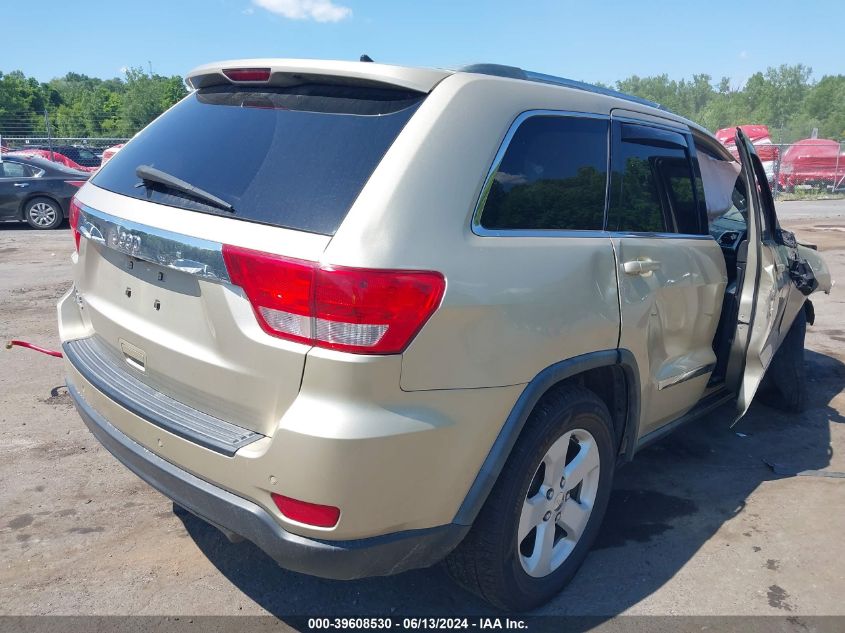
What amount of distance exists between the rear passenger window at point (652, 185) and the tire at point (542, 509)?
85 centimetres

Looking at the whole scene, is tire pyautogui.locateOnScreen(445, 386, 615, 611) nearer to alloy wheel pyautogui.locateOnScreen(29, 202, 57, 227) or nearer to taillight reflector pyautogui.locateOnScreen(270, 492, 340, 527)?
taillight reflector pyautogui.locateOnScreen(270, 492, 340, 527)

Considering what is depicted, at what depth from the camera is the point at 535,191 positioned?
8.33 feet

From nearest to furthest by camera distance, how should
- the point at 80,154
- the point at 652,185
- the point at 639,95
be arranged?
the point at 652,185
the point at 80,154
the point at 639,95

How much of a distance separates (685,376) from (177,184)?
2.54 m

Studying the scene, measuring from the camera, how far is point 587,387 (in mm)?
2902

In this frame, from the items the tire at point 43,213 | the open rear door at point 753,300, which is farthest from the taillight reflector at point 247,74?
the tire at point 43,213

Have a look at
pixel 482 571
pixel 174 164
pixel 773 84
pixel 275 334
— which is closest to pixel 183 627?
pixel 482 571

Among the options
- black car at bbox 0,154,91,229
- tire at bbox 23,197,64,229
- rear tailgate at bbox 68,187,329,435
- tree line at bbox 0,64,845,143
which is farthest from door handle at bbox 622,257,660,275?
tree line at bbox 0,64,845,143

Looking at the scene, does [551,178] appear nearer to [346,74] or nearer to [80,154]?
[346,74]

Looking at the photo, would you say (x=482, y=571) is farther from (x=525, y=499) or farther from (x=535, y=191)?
(x=535, y=191)

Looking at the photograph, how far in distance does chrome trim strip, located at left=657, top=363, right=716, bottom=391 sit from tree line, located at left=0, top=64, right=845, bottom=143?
24.6 meters

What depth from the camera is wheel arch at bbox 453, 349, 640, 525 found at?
227 centimetres

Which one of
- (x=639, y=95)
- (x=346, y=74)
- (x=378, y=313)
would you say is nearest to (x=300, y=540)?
(x=378, y=313)

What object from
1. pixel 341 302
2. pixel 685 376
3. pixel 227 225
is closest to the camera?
pixel 341 302
